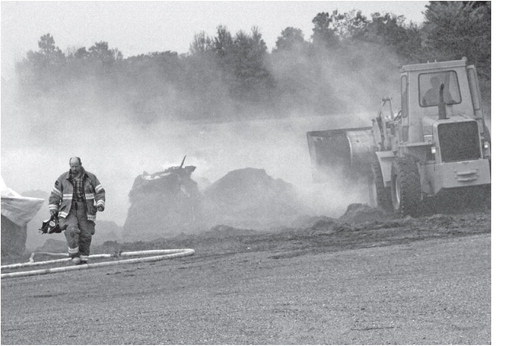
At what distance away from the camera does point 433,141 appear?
19.2 m

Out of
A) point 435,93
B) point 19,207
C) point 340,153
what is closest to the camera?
point 435,93

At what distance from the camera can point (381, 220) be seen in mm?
21125

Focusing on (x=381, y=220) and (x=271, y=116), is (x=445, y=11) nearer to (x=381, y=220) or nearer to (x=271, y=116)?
(x=271, y=116)

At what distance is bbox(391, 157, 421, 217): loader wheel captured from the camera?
760 inches

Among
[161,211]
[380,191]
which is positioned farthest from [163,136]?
[380,191]

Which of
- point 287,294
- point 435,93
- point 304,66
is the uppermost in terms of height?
point 304,66

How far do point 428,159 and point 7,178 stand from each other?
20.9 meters

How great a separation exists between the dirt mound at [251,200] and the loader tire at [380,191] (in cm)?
508

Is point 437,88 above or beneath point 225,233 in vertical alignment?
above

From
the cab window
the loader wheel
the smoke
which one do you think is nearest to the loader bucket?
the smoke

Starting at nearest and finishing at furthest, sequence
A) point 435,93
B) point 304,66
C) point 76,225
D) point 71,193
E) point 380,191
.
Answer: point 76,225
point 71,193
point 435,93
point 380,191
point 304,66

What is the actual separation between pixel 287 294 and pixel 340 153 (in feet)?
39.9

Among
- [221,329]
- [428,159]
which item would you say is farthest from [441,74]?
[221,329]

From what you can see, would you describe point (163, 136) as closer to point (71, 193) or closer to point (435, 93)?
point (435, 93)
